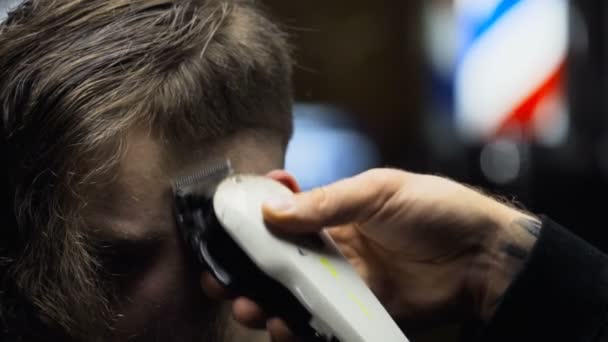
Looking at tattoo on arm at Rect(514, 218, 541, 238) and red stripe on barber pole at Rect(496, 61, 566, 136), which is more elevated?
tattoo on arm at Rect(514, 218, 541, 238)

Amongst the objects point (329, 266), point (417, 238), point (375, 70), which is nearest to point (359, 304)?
point (329, 266)

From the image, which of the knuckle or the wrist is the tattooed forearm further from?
the knuckle

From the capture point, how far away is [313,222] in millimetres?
1072

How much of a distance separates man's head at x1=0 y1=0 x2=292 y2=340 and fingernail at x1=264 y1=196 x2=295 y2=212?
171mm

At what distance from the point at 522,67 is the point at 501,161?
45 cm

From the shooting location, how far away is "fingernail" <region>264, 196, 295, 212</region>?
105 cm

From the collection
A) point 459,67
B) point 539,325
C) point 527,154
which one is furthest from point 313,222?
point 459,67

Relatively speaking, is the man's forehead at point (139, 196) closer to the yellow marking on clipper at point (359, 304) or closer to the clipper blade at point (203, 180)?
the clipper blade at point (203, 180)

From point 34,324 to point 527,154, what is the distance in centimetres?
306

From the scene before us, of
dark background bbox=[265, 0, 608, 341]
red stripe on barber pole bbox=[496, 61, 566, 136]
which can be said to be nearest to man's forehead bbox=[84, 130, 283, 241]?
red stripe on barber pole bbox=[496, 61, 566, 136]

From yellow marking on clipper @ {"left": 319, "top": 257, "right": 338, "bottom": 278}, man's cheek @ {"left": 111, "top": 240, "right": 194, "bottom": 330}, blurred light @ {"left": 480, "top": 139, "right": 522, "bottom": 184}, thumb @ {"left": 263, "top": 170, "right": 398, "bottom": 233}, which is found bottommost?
blurred light @ {"left": 480, "top": 139, "right": 522, "bottom": 184}

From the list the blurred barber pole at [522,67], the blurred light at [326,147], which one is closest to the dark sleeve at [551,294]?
the blurred barber pole at [522,67]

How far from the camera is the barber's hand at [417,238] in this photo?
1092mm

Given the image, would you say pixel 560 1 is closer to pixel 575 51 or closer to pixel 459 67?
pixel 575 51
